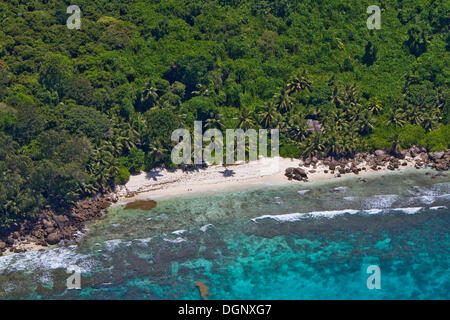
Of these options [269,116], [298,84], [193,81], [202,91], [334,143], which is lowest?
[334,143]

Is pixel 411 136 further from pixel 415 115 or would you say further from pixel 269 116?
pixel 269 116

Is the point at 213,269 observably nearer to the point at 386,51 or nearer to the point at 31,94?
the point at 31,94

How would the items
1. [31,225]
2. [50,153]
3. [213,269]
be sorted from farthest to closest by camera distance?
[50,153] → [31,225] → [213,269]

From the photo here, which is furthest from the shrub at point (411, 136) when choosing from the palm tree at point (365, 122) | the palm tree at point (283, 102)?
the palm tree at point (283, 102)

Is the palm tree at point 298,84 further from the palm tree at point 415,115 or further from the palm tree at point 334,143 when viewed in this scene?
the palm tree at point 415,115

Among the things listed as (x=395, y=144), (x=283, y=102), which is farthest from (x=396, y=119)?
(x=283, y=102)

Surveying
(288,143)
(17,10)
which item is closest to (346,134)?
(288,143)

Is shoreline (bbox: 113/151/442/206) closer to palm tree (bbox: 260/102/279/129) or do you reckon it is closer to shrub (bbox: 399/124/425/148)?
shrub (bbox: 399/124/425/148)
